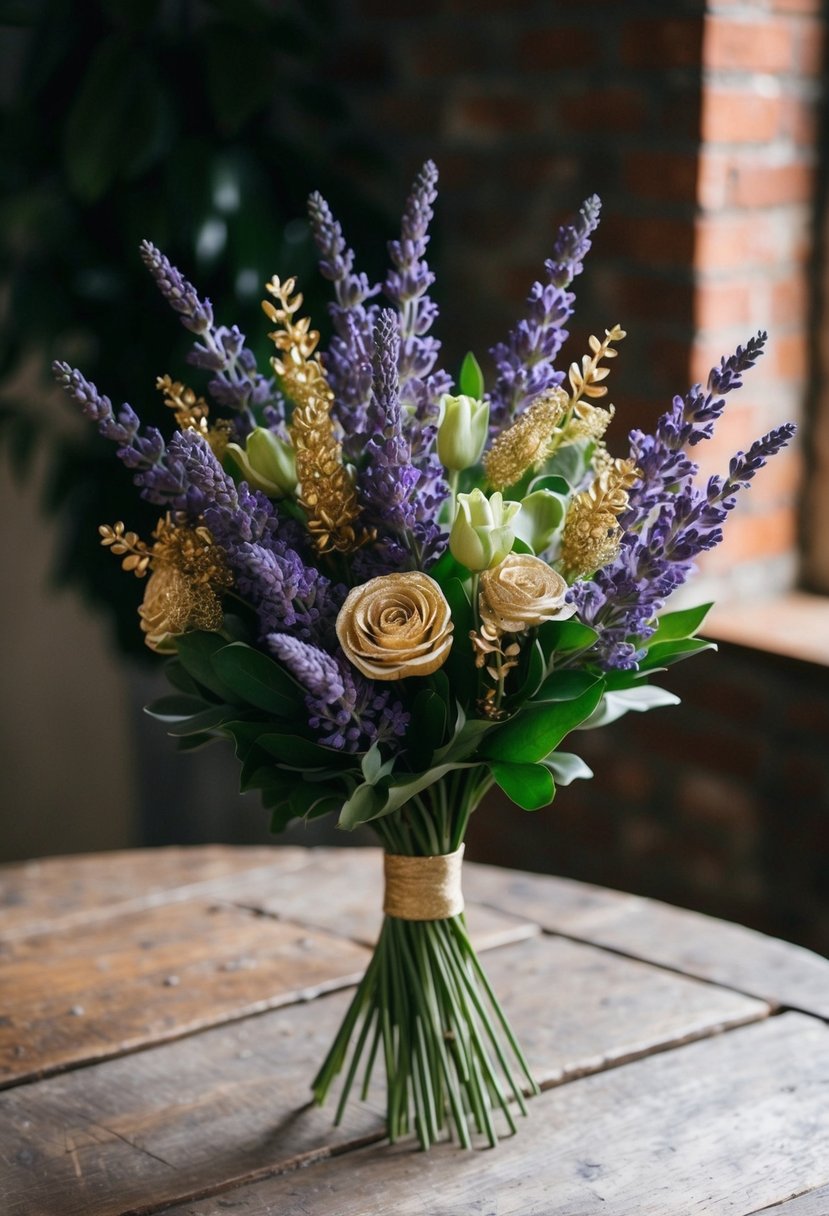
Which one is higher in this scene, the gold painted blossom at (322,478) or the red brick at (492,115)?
the red brick at (492,115)

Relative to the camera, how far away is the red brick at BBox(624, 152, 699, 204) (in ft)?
6.80

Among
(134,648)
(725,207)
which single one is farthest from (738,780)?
(134,648)

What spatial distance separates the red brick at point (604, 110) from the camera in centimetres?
213

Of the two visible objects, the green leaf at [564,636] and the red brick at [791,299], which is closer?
the green leaf at [564,636]

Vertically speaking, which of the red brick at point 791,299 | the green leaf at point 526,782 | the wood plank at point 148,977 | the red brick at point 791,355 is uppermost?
the red brick at point 791,299

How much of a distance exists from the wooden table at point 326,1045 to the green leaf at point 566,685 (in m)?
0.35

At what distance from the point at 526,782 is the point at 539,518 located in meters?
0.18

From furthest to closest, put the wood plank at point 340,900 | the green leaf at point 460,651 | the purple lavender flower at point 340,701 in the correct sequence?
1. the wood plank at point 340,900
2. the green leaf at point 460,651
3. the purple lavender flower at point 340,701

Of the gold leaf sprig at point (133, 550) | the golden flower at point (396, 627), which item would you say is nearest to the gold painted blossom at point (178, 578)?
the gold leaf sprig at point (133, 550)

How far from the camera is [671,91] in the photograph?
2.07 m

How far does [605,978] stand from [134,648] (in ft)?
4.02

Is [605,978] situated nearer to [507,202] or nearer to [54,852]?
[507,202]

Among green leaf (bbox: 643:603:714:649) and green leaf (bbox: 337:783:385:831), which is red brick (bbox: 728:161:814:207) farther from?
green leaf (bbox: 337:783:385:831)

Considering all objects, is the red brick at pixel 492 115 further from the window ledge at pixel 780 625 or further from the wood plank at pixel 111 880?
the wood plank at pixel 111 880
